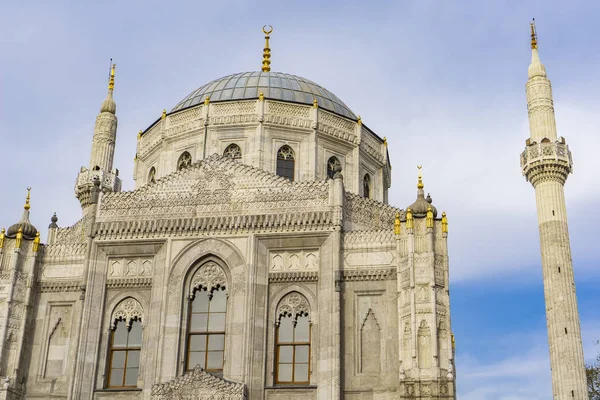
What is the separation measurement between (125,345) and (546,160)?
18657 millimetres

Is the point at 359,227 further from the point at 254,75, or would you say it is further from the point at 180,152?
the point at 254,75

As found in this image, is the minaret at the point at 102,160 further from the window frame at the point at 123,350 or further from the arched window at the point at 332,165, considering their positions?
the window frame at the point at 123,350

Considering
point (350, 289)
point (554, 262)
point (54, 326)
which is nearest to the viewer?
point (350, 289)

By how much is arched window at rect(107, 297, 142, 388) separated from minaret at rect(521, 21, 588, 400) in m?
15.4

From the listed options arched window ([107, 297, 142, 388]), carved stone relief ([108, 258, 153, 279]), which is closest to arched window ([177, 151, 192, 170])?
carved stone relief ([108, 258, 153, 279])

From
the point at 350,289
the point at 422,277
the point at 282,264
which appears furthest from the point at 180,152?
the point at 422,277

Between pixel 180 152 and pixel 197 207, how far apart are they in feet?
21.6

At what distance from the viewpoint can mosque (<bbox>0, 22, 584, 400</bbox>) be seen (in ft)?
70.4

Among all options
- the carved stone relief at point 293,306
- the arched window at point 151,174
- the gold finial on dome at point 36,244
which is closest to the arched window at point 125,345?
the gold finial on dome at point 36,244

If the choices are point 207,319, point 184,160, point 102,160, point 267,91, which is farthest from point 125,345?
point 102,160

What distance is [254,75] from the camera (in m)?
33.2

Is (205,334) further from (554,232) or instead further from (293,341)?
(554,232)

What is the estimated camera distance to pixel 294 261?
2338 cm

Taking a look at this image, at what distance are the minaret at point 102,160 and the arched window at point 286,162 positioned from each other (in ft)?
29.7
